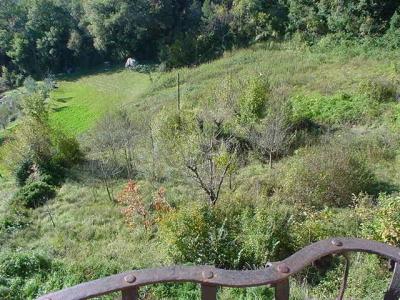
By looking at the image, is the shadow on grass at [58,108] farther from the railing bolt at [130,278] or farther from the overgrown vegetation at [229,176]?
the railing bolt at [130,278]

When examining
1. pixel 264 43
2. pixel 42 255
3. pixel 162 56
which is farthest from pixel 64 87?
pixel 42 255

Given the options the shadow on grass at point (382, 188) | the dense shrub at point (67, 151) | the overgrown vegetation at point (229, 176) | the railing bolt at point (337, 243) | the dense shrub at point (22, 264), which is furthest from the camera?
the dense shrub at point (67, 151)

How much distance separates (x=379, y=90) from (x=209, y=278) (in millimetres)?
17710

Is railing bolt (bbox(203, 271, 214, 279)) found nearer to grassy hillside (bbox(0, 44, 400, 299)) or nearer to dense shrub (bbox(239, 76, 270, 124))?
grassy hillside (bbox(0, 44, 400, 299))

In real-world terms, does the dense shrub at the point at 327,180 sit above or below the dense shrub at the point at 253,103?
below

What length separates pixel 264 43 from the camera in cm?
2948

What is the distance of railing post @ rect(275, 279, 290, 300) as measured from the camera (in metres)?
1.76

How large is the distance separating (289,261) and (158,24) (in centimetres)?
3595

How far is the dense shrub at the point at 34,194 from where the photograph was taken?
54.4ft

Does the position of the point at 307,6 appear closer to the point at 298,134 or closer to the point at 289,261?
the point at 298,134

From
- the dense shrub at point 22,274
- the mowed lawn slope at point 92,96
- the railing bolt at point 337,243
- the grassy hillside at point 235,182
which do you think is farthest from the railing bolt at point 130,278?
the mowed lawn slope at point 92,96

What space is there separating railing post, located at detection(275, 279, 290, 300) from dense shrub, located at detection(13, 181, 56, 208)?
16.3 meters

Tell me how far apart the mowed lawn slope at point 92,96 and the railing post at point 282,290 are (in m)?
26.2

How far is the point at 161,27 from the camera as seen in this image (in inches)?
1419
